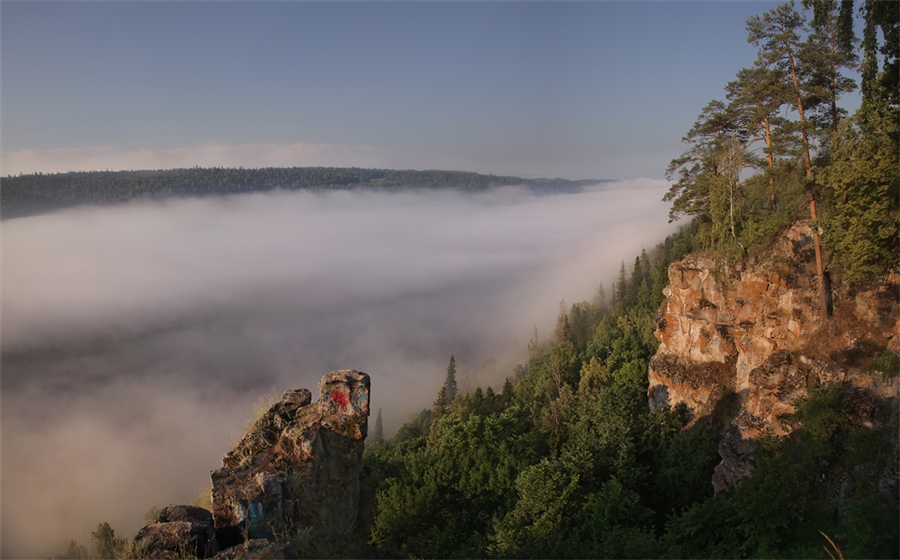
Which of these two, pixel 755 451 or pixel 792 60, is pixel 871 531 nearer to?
pixel 755 451

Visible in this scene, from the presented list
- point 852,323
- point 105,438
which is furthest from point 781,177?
point 105,438

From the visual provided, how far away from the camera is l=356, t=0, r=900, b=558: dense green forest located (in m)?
18.7

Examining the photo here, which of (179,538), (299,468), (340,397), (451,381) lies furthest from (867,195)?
(451,381)

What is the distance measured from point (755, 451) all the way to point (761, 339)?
838cm

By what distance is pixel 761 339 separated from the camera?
2977cm

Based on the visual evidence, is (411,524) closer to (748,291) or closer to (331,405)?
(331,405)

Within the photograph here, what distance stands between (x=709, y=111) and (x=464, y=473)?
27204mm

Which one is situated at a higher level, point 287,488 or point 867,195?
point 867,195

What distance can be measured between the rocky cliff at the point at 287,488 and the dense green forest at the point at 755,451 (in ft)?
11.5

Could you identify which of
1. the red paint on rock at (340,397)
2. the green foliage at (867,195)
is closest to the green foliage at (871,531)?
the green foliage at (867,195)

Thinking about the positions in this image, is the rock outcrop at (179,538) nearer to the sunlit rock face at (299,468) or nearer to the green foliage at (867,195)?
the sunlit rock face at (299,468)

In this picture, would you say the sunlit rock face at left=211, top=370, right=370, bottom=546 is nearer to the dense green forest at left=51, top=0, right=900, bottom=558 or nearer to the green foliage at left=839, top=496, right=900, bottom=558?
the dense green forest at left=51, top=0, right=900, bottom=558

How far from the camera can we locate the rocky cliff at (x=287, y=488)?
9.09m

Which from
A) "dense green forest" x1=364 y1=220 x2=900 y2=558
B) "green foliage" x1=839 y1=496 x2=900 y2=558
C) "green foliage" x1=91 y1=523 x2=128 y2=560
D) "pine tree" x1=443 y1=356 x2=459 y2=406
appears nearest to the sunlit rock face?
"green foliage" x1=91 y1=523 x2=128 y2=560
